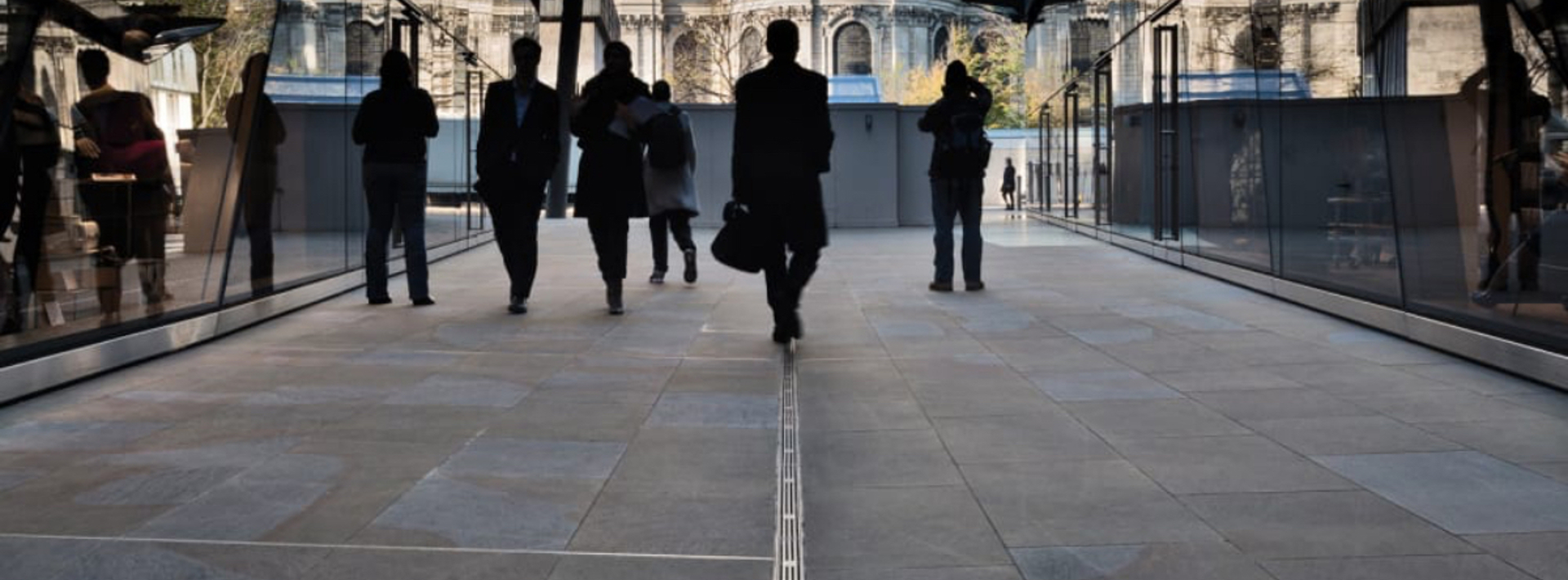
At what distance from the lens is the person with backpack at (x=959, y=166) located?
1214 cm

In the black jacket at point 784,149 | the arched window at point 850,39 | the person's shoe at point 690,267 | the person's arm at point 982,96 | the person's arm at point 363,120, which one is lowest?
the person's shoe at point 690,267

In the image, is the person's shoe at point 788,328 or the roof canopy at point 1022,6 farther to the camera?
Answer: the roof canopy at point 1022,6

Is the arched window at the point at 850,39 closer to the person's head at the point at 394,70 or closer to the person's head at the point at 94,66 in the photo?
the person's head at the point at 394,70

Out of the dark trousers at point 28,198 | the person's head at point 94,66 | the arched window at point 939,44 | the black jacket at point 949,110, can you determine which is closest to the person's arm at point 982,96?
the black jacket at point 949,110

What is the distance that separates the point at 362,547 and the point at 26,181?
4.16 metres

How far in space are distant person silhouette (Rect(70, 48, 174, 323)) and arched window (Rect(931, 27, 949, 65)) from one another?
98.3 m

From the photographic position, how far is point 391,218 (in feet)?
36.0

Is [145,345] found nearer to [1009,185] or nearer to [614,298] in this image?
[614,298]

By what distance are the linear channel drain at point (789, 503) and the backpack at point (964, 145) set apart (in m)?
5.74

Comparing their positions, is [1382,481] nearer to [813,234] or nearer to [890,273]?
[813,234]

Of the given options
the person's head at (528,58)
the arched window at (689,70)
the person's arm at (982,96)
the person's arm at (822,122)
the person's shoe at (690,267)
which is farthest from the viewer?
the arched window at (689,70)

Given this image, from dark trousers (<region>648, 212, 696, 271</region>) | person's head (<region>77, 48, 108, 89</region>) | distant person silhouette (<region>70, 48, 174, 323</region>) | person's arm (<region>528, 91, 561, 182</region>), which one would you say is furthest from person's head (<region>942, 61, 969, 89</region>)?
person's head (<region>77, 48, 108, 89</region>)

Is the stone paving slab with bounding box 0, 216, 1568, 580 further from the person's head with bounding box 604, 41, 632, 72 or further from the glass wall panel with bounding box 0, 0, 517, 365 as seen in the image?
the person's head with bounding box 604, 41, 632, 72

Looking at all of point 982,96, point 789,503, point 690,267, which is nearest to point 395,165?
point 690,267
